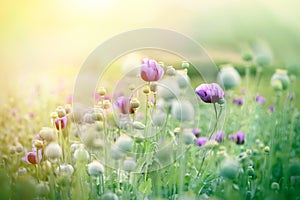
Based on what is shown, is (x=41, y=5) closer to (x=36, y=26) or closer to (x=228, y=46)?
(x=36, y=26)

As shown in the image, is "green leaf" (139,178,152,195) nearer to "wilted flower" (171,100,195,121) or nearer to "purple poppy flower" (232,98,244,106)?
"wilted flower" (171,100,195,121)

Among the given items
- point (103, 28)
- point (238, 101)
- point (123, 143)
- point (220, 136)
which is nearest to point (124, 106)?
point (123, 143)

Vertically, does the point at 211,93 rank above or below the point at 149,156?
above

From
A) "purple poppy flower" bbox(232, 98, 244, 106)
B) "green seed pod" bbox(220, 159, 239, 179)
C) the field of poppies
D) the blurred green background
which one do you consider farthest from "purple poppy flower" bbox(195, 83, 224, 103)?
"purple poppy flower" bbox(232, 98, 244, 106)

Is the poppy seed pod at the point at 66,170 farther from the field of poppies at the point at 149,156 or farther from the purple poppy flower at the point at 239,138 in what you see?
the purple poppy flower at the point at 239,138

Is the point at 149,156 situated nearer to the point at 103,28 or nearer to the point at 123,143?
the point at 123,143

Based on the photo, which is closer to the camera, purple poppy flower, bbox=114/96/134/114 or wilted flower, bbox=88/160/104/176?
wilted flower, bbox=88/160/104/176

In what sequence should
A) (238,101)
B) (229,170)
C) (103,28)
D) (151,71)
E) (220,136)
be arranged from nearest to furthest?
(229,170) < (151,71) < (220,136) < (103,28) < (238,101)
